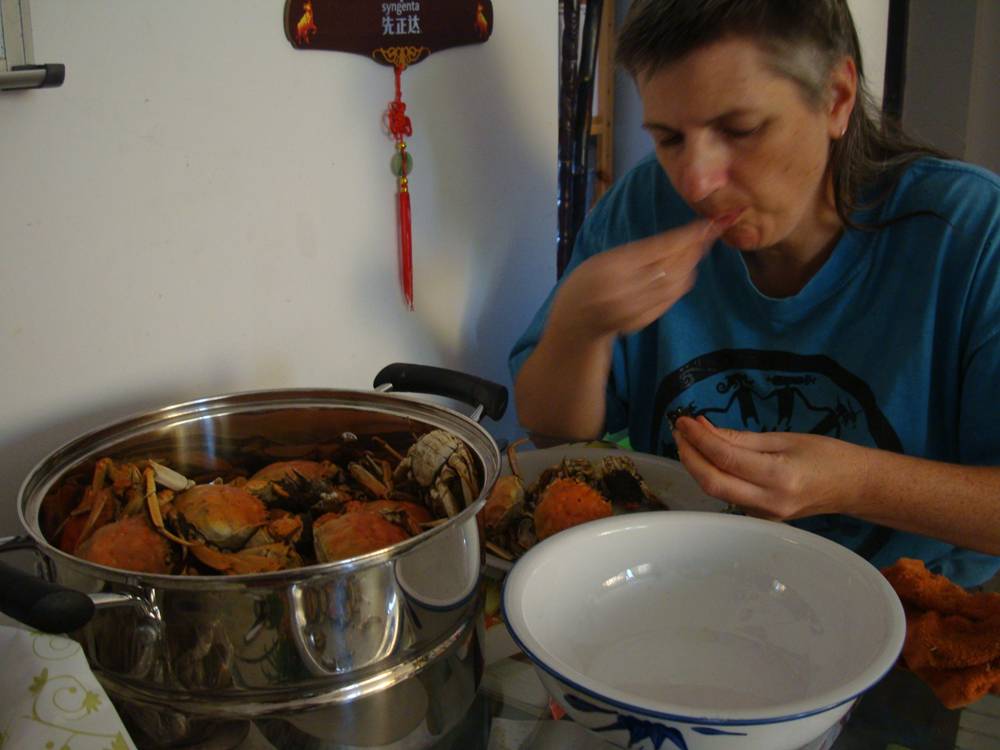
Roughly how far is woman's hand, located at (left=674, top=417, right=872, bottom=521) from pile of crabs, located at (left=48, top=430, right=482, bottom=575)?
182 mm

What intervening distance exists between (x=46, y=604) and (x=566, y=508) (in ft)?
1.43

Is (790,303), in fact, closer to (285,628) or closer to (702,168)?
(702,168)

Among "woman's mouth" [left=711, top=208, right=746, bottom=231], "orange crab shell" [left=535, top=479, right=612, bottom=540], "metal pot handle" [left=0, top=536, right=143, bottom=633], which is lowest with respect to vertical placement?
"orange crab shell" [left=535, top=479, right=612, bottom=540]

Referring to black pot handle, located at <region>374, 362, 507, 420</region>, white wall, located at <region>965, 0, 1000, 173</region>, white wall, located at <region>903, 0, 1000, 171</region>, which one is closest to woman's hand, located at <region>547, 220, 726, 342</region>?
→ black pot handle, located at <region>374, 362, 507, 420</region>

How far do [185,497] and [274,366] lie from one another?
11.6 inches

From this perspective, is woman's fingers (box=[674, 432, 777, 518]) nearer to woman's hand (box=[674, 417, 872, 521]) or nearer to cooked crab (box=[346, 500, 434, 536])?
woman's hand (box=[674, 417, 872, 521])

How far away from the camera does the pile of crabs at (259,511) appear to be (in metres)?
0.63

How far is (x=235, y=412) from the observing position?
2.61 feet

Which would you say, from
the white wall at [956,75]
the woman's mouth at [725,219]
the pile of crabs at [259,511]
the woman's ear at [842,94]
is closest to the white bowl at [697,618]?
the pile of crabs at [259,511]

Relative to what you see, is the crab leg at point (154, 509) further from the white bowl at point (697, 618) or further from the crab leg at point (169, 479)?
the white bowl at point (697, 618)

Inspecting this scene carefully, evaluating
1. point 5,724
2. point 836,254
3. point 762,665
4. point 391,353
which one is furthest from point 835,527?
point 5,724

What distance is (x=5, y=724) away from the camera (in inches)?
20.0

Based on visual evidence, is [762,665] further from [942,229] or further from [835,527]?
[942,229]

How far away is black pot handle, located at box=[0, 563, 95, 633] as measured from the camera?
475mm
